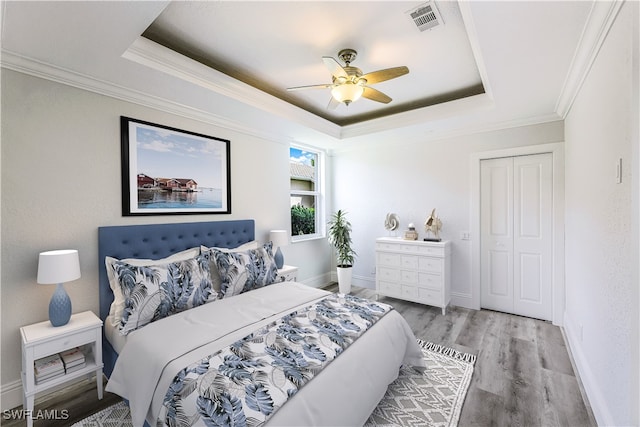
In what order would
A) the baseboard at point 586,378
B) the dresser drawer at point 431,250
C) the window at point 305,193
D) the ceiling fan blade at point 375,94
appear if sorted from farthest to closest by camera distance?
the window at point 305,193 < the dresser drawer at point 431,250 < the ceiling fan blade at point 375,94 < the baseboard at point 586,378

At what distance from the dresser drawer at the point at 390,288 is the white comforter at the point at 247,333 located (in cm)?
168

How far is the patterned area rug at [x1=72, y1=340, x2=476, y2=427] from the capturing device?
186 cm

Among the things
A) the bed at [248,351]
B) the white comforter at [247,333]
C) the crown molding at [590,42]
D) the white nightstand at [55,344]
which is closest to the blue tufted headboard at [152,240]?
the bed at [248,351]

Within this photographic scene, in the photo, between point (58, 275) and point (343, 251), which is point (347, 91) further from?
point (343, 251)

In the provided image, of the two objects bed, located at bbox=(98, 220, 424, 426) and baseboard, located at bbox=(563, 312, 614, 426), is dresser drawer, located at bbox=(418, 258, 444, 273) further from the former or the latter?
bed, located at bbox=(98, 220, 424, 426)

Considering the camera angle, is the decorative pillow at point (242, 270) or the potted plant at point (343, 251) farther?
the potted plant at point (343, 251)

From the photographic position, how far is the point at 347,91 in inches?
89.7

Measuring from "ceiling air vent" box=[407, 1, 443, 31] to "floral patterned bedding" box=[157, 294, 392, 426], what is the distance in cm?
217

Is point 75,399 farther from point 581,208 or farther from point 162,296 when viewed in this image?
point 581,208

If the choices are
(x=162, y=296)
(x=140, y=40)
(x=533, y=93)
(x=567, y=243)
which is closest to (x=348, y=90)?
(x=140, y=40)

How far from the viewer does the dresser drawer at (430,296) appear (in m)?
3.65

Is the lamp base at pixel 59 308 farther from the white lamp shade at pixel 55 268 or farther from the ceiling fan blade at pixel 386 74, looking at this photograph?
the ceiling fan blade at pixel 386 74

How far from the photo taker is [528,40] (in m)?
1.86

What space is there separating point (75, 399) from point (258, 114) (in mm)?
2953
